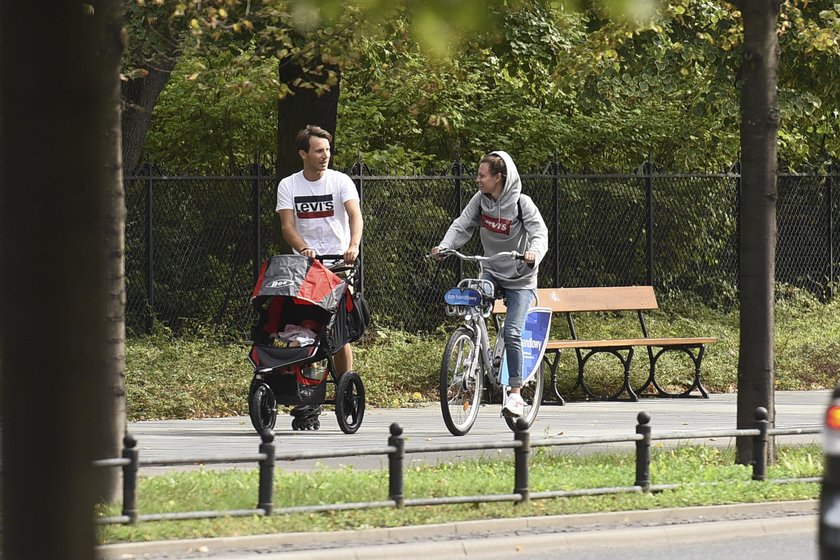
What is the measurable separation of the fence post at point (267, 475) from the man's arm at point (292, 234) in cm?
365

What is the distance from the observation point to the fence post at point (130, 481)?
7418 millimetres

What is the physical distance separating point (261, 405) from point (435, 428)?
1.67 metres

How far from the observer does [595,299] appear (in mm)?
15766

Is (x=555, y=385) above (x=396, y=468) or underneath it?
above

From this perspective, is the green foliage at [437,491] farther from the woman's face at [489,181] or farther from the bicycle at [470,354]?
the woman's face at [489,181]

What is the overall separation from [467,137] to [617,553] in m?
20.6

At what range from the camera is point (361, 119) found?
1066 inches

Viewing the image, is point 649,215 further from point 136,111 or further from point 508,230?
point 508,230

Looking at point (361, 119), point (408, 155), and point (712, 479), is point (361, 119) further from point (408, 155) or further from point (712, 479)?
point (712, 479)

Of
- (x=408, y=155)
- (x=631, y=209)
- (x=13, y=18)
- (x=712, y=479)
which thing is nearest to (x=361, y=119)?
(x=408, y=155)

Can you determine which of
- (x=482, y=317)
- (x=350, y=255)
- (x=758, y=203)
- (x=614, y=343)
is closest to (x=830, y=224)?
(x=614, y=343)

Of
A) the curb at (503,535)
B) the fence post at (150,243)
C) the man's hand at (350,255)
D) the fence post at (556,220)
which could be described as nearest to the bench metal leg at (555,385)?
the man's hand at (350,255)

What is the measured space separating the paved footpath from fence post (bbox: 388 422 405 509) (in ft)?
4.81

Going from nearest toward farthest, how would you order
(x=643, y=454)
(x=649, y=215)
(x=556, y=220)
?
(x=643, y=454), (x=556, y=220), (x=649, y=215)
